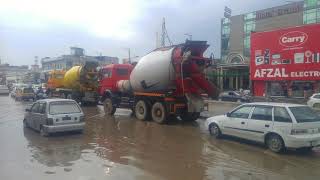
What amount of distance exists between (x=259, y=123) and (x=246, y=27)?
57.2 metres

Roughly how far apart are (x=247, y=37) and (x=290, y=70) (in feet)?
114

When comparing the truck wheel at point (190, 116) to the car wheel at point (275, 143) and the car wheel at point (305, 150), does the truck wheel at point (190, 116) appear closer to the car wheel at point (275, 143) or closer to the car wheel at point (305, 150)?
the car wheel at point (275, 143)

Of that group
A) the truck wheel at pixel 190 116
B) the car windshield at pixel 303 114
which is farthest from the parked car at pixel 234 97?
the car windshield at pixel 303 114

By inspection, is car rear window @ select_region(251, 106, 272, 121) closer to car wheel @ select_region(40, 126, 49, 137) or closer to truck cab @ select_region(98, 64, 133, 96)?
car wheel @ select_region(40, 126, 49, 137)

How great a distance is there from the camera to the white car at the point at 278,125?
10.5 meters

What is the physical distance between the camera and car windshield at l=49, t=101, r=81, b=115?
542 inches

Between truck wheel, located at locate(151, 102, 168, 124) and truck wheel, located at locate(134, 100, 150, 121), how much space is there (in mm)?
529

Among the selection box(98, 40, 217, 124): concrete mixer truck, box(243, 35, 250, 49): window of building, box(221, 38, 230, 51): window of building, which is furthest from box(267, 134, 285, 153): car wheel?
Answer: box(221, 38, 230, 51): window of building

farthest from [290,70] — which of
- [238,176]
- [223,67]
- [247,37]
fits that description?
[247,37]

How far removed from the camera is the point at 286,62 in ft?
104

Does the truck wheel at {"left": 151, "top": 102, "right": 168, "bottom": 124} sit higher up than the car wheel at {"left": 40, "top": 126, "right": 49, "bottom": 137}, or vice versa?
A: the truck wheel at {"left": 151, "top": 102, "right": 168, "bottom": 124}

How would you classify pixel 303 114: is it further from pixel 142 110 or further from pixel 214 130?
pixel 142 110

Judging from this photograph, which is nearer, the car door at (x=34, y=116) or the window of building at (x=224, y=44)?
the car door at (x=34, y=116)

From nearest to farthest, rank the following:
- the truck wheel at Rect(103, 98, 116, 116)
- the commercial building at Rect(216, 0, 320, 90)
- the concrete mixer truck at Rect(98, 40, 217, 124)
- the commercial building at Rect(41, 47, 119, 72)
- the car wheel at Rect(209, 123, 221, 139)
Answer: the car wheel at Rect(209, 123, 221, 139), the concrete mixer truck at Rect(98, 40, 217, 124), the truck wheel at Rect(103, 98, 116, 116), the commercial building at Rect(216, 0, 320, 90), the commercial building at Rect(41, 47, 119, 72)
